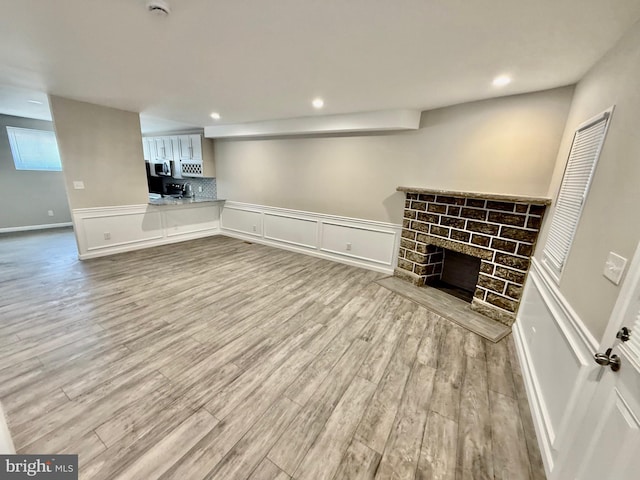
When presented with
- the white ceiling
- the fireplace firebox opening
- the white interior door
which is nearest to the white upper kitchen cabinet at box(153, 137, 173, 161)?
the white ceiling

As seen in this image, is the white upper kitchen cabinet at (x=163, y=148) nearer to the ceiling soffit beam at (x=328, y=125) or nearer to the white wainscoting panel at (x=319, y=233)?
the ceiling soffit beam at (x=328, y=125)

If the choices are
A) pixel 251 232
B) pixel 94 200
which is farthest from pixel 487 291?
pixel 94 200

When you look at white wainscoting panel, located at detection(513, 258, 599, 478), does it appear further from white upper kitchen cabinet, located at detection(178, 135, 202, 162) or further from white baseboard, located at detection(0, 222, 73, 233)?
white baseboard, located at detection(0, 222, 73, 233)

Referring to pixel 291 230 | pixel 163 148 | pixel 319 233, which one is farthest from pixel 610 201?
pixel 163 148

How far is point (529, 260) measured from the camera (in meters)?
2.62

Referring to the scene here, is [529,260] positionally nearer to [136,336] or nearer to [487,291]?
[487,291]

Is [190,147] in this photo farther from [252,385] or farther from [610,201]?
[610,201]

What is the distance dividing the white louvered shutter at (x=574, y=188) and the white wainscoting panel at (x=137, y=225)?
595cm

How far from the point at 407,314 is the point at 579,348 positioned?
167cm

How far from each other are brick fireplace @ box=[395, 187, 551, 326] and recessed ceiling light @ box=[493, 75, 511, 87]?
1.08 m

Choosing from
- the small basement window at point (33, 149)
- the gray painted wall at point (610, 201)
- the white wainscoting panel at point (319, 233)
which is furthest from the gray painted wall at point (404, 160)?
the small basement window at point (33, 149)

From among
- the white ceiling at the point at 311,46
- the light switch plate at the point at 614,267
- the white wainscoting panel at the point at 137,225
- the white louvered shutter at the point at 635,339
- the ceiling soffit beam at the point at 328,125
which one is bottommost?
the white wainscoting panel at the point at 137,225

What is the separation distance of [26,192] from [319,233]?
6710 millimetres

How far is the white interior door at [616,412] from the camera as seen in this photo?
0.86 m
